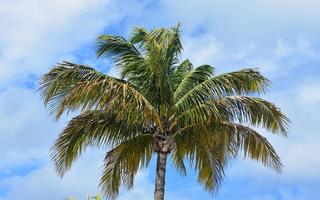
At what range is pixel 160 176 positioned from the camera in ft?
69.2

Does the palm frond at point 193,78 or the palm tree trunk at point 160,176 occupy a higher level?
the palm frond at point 193,78

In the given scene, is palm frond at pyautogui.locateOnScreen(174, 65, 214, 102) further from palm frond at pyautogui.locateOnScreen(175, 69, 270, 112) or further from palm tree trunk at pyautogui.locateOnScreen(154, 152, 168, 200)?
palm tree trunk at pyautogui.locateOnScreen(154, 152, 168, 200)

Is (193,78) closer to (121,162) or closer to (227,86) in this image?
(227,86)

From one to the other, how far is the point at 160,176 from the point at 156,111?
6.49ft

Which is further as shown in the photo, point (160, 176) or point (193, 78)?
point (193, 78)

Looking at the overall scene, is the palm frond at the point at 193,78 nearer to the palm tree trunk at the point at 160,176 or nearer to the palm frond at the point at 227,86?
the palm frond at the point at 227,86

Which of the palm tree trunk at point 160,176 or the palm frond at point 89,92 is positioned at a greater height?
the palm frond at point 89,92

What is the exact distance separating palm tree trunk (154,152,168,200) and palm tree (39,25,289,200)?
0.03 meters

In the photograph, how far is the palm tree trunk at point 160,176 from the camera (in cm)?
2088

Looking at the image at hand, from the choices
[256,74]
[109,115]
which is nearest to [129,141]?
[109,115]

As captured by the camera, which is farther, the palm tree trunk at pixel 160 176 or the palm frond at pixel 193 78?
the palm frond at pixel 193 78

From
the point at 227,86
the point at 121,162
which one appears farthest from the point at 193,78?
the point at 121,162

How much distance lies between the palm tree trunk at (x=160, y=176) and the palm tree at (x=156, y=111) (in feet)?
0.10

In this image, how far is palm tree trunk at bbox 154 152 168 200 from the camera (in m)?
20.9
